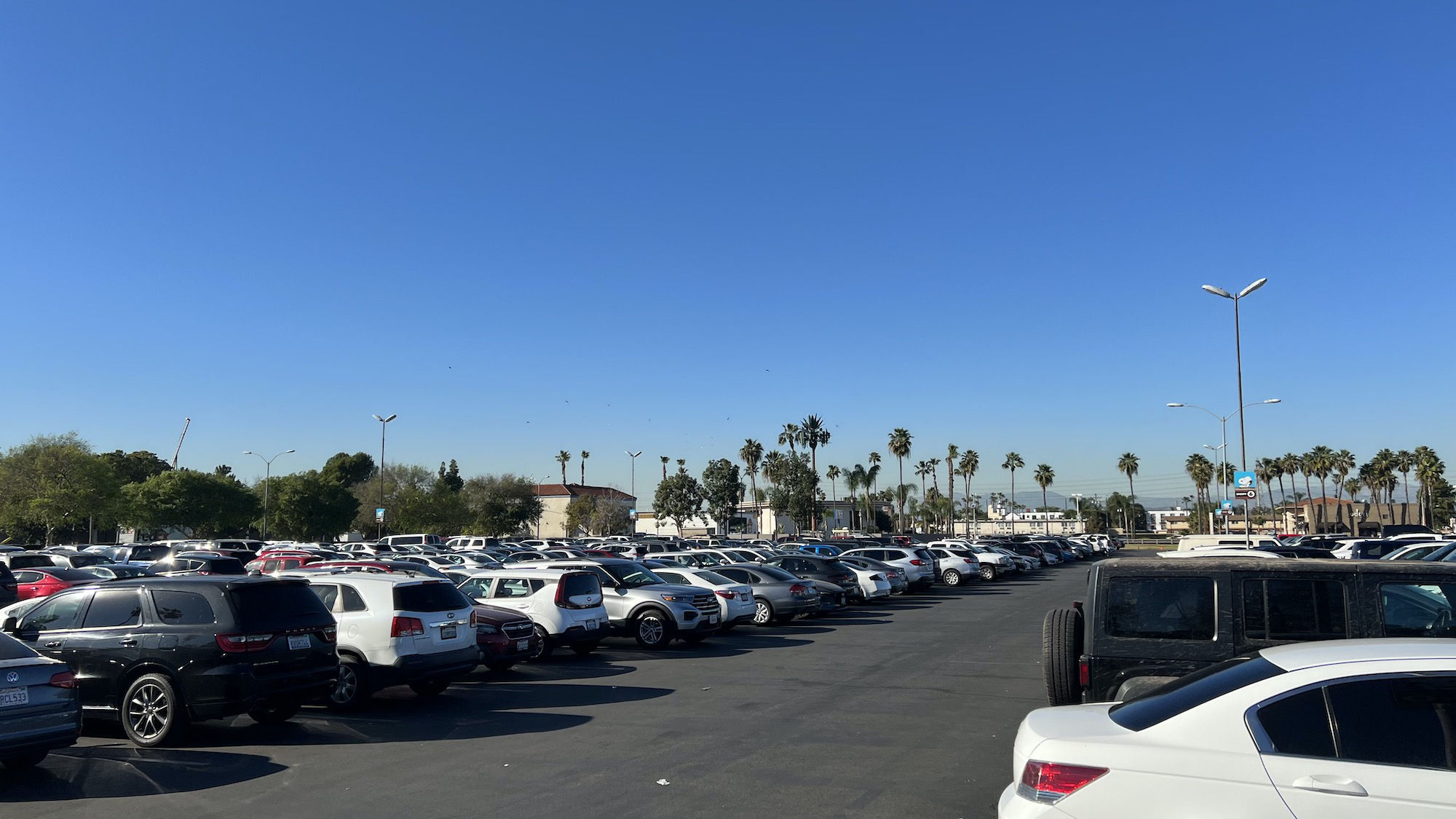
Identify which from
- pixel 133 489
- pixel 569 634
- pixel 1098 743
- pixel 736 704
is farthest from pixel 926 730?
pixel 133 489

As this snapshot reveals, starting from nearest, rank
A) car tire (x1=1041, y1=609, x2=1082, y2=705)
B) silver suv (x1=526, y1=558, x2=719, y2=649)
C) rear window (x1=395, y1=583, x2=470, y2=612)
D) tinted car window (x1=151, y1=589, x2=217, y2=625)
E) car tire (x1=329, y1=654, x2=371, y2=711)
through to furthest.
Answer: car tire (x1=1041, y1=609, x2=1082, y2=705)
tinted car window (x1=151, y1=589, x2=217, y2=625)
car tire (x1=329, y1=654, x2=371, y2=711)
rear window (x1=395, y1=583, x2=470, y2=612)
silver suv (x1=526, y1=558, x2=719, y2=649)

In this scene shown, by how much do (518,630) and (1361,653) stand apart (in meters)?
→ 11.6

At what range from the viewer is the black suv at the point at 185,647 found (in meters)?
9.27

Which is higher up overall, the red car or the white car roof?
the white car roof

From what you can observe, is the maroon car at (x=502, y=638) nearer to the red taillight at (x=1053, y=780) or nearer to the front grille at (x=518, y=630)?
the front grille at (x=518, y=630)

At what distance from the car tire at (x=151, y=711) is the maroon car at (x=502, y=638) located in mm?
4565

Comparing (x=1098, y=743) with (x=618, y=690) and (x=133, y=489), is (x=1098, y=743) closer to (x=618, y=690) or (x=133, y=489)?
(x=618, y=690)

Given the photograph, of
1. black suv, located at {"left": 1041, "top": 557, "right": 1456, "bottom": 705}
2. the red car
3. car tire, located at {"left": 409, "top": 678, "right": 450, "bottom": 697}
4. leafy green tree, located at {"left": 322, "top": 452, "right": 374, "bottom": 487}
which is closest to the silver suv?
car tire, located at {"left": 409, "top": 678, "right": 450, "bottom": 697}

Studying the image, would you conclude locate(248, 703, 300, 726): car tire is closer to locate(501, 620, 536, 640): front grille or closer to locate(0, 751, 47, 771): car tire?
locate(0, 751, 47, 771): car tire

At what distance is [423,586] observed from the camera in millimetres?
12016

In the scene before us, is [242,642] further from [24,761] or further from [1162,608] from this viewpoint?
[1162,608]

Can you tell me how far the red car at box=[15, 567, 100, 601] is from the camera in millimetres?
22109

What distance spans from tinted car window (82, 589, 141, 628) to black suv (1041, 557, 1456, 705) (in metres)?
9.04

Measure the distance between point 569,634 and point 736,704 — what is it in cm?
488
